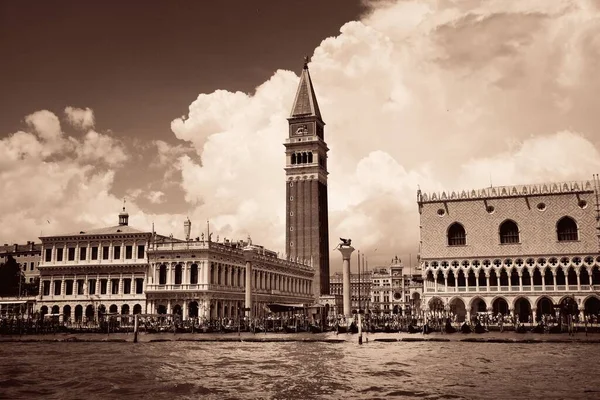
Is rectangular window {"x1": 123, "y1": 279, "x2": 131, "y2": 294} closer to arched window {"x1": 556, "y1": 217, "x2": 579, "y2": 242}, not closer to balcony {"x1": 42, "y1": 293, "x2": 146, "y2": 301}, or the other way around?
balcony {"x1": 42, "y1": 293, "x2": 146, "y2": 301}

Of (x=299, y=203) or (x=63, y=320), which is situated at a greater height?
(x=299, y=203)

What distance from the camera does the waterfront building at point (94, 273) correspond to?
71.6 metres

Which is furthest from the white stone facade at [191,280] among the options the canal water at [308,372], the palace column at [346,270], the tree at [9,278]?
the tree at [9,278]

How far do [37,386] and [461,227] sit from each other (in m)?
59.8

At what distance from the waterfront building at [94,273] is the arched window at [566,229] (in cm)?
4476

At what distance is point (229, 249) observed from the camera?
2980 inches

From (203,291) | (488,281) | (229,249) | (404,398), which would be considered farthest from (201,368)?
(488,281)

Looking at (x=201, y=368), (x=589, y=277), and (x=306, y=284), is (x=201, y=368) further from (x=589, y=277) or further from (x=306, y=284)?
(x=306, y=284)

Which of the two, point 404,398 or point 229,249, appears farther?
point 229,249

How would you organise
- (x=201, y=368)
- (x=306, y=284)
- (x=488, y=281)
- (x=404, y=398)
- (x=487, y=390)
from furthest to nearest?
(x=306, y=284) < (x=488, y=281) < (x=201, y=368) < (x=487, y=390) < (x=404, y=398)

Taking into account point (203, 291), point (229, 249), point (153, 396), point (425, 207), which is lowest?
point (153, 396)

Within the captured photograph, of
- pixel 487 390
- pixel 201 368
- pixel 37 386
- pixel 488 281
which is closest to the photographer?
pixel 487 390

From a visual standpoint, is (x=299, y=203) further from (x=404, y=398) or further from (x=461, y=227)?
(x=404, y=398)

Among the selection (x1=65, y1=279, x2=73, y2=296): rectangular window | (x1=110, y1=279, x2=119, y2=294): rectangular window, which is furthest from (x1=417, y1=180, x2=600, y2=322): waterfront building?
(x1=65, y1=279, x2=73, y2=296): rectangular window
